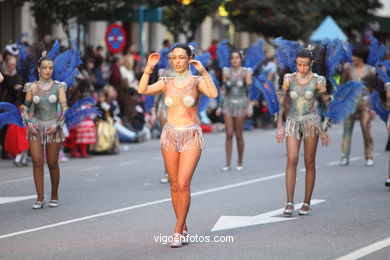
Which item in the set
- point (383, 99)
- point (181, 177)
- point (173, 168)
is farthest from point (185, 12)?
point (181, 177)

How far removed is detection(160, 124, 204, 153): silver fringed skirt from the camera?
30.9ft

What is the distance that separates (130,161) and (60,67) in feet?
19.6

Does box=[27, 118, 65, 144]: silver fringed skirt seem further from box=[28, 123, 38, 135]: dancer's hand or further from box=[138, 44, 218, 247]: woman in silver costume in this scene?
box=[138, 44, 218, 247]: woman in silver costume

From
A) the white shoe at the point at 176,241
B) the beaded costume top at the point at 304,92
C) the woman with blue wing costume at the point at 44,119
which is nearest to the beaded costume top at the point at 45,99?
the woman with blue wing costume at the point at 44,119

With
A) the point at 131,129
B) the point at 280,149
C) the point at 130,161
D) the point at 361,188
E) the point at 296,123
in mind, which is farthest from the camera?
the point at 131,129

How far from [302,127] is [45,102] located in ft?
10.3

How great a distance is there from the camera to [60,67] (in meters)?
12.7

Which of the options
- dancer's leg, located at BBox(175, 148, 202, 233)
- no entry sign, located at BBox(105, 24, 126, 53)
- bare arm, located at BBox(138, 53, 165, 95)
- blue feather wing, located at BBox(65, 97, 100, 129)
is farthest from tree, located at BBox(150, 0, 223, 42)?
dancer's leg, located at BBox(175, 148, 202, 233)

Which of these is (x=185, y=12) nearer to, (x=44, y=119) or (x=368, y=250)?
(x=44, y=119)

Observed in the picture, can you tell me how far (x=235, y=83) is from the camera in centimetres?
1656

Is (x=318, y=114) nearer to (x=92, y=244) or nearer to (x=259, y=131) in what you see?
(x=92, y=244)

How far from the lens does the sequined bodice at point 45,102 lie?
39.7ft

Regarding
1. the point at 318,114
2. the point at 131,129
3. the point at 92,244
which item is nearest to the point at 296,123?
the point at 318,114

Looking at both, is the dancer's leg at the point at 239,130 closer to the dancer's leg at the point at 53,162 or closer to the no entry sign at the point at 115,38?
the dancer's leg at the point at 53,162
